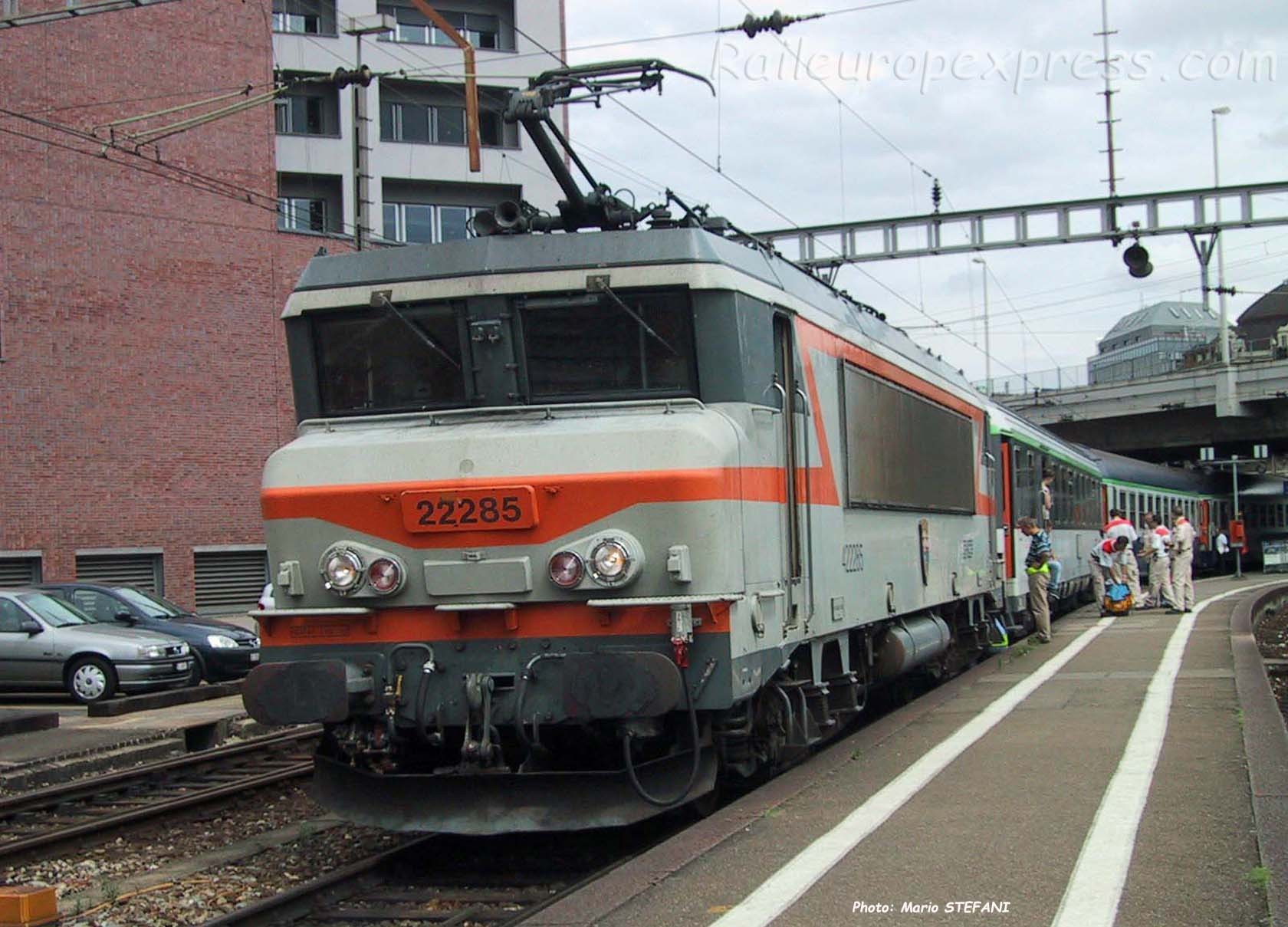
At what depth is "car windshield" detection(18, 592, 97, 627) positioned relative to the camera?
720 inches

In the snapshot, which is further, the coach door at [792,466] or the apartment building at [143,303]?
the apartment building at [143,303]

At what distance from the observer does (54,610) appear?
18.6m

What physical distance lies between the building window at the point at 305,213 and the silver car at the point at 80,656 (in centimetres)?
2269

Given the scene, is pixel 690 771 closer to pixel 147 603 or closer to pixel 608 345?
pixel 608 345

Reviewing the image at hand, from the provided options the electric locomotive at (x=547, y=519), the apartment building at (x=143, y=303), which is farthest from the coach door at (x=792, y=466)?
the apartment building at (x=143, y=303)

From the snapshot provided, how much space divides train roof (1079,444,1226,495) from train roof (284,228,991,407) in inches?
980

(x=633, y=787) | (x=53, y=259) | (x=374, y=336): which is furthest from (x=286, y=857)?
(x=53, y=259)

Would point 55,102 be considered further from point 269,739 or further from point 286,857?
point 286,857

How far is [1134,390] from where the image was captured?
48750mm

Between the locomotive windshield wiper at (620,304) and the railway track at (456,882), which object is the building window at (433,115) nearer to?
the locomotive windshield wiper at (620,304)

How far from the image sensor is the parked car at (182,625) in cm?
1934

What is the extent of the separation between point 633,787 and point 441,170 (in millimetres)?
36776

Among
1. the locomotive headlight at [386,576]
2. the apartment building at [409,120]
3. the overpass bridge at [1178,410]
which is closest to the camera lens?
the locomotive headlight at [386,576]

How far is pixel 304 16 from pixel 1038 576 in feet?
102
